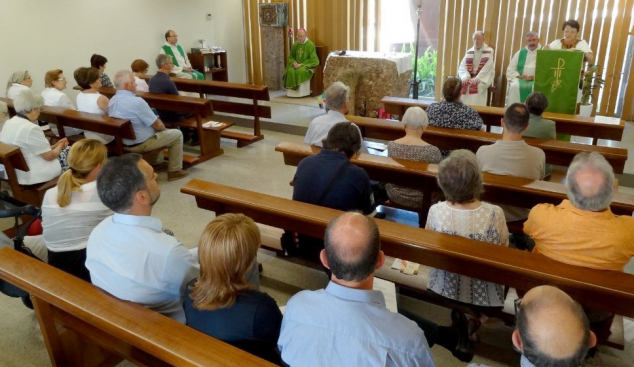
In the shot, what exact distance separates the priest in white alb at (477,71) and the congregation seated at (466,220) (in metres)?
4.64

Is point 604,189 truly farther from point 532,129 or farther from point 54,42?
point 54,42

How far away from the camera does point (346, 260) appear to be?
1.33 meters

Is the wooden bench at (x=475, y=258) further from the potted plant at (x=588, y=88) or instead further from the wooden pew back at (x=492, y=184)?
the potted plant at (x=588, y=88)

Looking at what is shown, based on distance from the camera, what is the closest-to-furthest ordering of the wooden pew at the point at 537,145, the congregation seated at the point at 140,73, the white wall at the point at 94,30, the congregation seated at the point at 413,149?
the congregation seated at the point at 413,149, the wooden pew at the point at 537,145, the congregation seated at the point at 140,73, the white wall at the point at 94,30

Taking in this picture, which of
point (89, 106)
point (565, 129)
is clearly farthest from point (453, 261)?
point (89, 106)

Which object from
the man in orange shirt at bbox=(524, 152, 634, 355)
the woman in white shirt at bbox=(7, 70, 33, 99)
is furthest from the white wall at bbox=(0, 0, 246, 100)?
the man in orange shirt at bbox=(524, 152, 634, 355)

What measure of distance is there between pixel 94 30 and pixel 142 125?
3222mm

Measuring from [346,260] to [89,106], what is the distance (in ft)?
13.2

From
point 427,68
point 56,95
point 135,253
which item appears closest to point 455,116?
→ point 135,253

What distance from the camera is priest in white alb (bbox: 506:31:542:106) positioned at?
19.5 ft

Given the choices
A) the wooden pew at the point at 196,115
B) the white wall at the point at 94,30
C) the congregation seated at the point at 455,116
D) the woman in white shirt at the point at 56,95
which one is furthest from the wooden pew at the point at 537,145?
the white wall at the point at 94,30

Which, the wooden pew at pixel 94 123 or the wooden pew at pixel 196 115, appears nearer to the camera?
the wooden pew at pixel 94 123

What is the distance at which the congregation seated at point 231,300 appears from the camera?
1.46 m

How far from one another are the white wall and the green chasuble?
5.24ft
